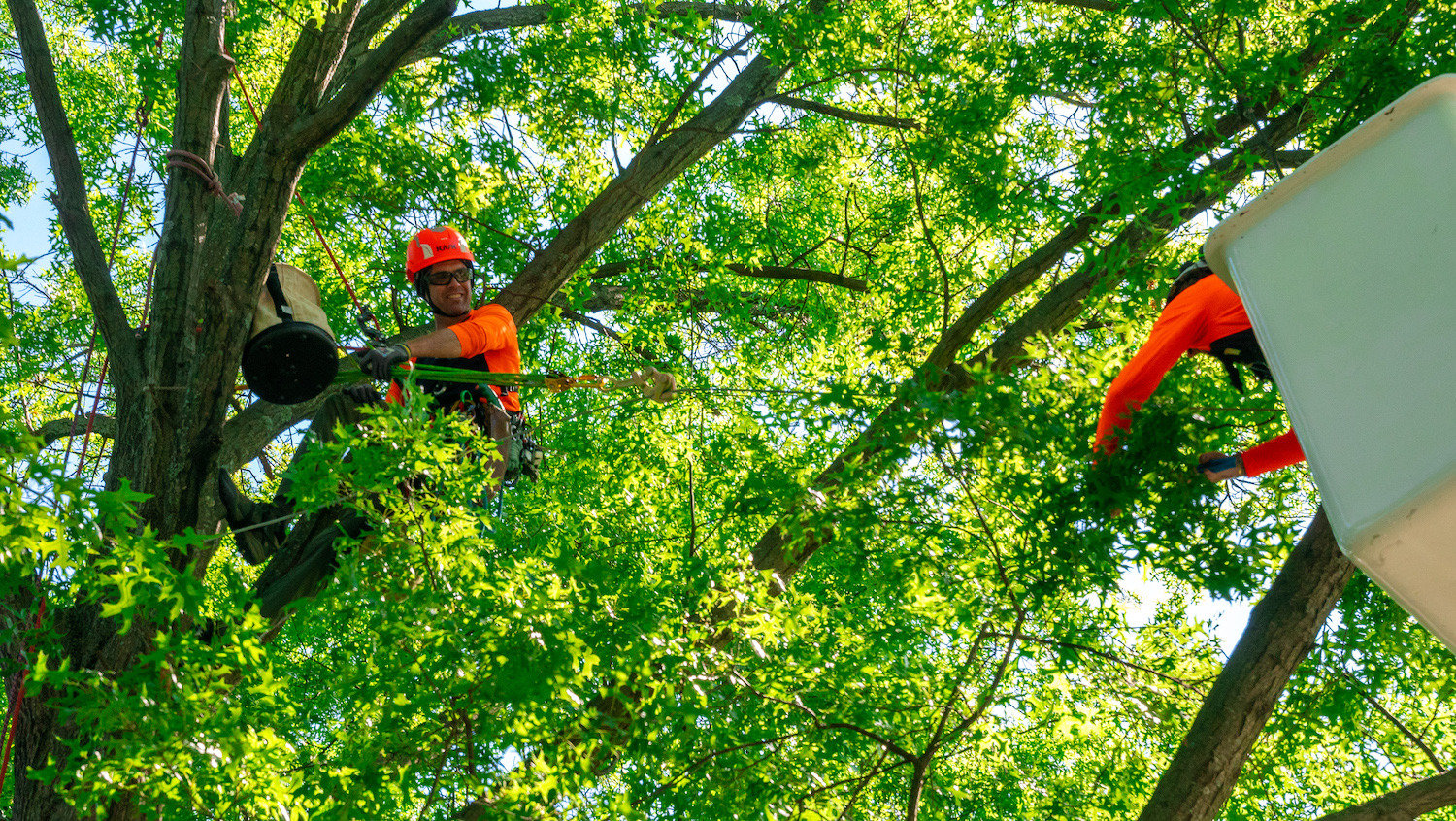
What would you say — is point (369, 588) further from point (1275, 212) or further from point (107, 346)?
point (1275, 212)

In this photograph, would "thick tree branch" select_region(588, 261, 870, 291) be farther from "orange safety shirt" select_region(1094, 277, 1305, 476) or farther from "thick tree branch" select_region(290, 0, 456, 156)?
"orange safety shirt" select_region(1094, 277, 1305, 476)

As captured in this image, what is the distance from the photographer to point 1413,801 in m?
3.33

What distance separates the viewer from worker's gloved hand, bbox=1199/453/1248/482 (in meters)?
3.48

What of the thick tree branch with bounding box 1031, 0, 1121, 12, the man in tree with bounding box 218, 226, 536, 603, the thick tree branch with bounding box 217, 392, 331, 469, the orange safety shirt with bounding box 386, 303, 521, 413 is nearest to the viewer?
the man in tree with bounding box 218, 226, 536, 603

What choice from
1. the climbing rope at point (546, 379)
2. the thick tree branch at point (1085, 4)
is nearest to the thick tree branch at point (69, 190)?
the climbing rope at point (546, 379)

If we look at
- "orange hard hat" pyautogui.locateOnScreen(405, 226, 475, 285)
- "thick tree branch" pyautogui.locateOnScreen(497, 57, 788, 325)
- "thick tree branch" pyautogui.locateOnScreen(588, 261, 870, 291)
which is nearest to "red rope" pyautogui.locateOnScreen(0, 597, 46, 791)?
"orange hard hat" pyautogui.locateOnScreen(405, 226, 475, 285)

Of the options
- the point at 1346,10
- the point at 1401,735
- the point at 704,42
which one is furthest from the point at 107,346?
the point at 1401,735

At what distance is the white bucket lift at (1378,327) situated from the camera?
177cm

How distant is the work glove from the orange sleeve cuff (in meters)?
2.90

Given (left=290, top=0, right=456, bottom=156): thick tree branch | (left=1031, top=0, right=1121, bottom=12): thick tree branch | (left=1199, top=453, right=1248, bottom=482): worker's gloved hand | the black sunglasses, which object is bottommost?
(left=1199, top=453, right=1248, bottom=482): worker's gloved hand

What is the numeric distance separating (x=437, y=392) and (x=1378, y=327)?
3852 millimetres

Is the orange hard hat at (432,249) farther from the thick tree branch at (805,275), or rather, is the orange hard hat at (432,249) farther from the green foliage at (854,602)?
the thick tree branch at (805,275)

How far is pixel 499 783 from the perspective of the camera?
3.54 m

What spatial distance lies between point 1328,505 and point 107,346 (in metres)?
4.27
